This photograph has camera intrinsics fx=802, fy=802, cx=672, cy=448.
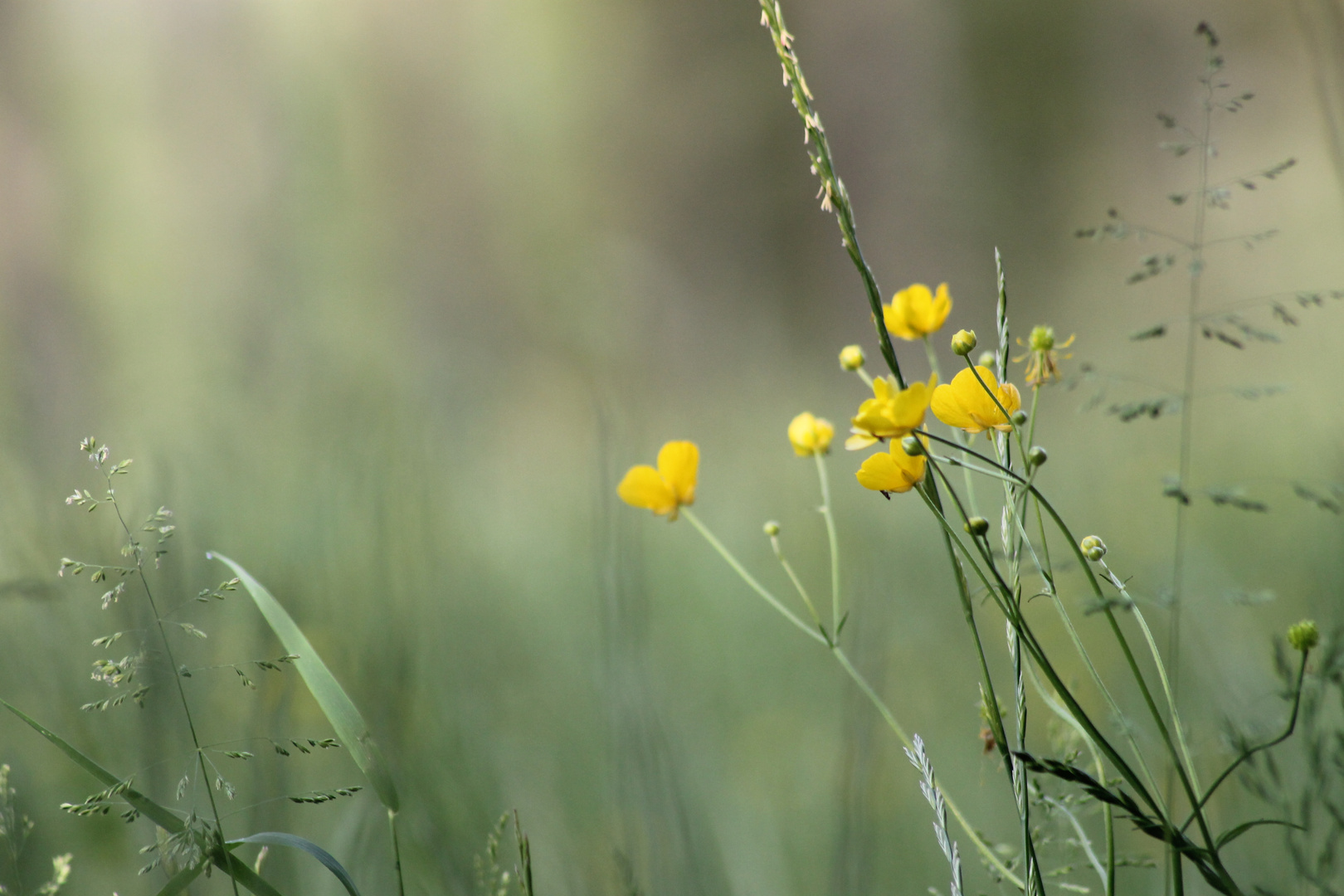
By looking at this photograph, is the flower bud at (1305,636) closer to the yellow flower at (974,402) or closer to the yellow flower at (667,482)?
the yellow flower at (974,402)

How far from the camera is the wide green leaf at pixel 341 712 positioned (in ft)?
0.96

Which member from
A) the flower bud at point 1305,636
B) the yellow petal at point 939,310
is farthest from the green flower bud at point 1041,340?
the flower bud at point 1305,636

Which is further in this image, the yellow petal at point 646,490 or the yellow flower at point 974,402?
the yellow petal at point 646,490

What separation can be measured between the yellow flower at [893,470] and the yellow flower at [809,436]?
4.7 inches

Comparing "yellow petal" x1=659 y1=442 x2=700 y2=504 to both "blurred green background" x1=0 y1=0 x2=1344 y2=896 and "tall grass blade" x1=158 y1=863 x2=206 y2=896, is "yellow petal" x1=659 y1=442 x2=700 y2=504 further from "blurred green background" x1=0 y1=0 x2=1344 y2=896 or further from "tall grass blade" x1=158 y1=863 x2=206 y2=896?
"tall grass blade" x1=158 y1=863 x2=206 y2=896

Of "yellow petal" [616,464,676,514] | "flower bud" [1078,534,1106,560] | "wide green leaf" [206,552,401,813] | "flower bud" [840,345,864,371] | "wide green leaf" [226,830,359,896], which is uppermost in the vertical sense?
"flower bud" [840,345,864,371]

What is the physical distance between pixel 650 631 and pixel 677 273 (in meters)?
0.94

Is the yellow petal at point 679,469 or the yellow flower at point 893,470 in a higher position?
the yellow petal at point 679,469

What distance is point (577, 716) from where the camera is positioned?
2.76 feet

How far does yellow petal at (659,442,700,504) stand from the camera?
44 centimetres

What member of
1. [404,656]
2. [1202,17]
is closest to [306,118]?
[404,656]

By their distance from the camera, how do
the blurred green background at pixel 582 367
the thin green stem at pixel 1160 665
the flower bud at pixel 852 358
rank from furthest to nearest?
1. the blurred green background at pixel 582 367
2. the flower bud at pixel 852 358
3. the thin green stem at pixel 1160 665

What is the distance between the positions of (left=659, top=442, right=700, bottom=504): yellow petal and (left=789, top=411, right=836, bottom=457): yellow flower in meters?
0.06

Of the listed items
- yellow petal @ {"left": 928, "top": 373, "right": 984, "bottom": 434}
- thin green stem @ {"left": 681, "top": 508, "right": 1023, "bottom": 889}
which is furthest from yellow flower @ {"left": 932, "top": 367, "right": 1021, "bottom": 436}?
thin green stem @ {"left": 681, "top": 508, "right": 1023, "bottom": 889}
